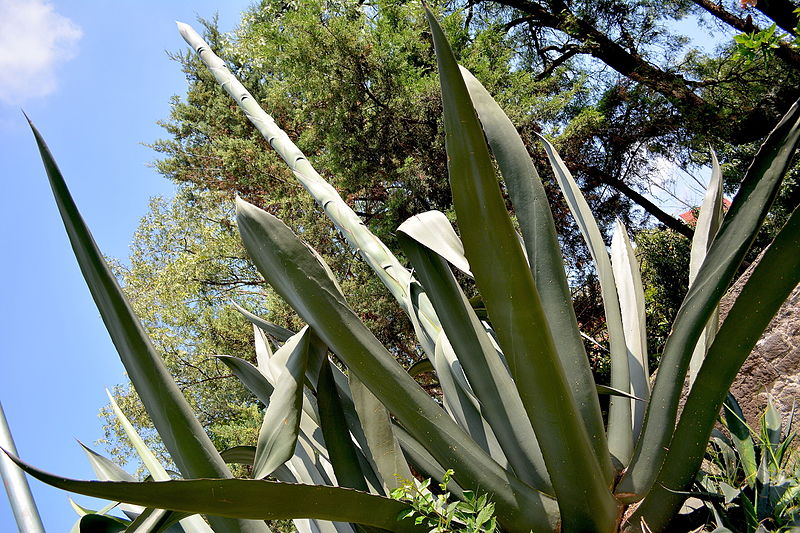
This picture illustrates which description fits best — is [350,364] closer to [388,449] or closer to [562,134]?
[388,449]

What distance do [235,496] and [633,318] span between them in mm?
901

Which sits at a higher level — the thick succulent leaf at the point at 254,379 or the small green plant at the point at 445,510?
the thick succulent leaf at the point at 254,379

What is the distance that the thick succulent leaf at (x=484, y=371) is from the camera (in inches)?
36.7

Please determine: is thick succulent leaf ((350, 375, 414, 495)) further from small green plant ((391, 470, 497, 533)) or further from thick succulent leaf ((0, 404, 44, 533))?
thick succulent leaf ((0, 404, 44, 533))

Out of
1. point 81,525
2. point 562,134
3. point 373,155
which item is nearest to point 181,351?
point 373,155

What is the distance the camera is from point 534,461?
3.04 feet

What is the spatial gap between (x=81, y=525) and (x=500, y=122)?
0.85m

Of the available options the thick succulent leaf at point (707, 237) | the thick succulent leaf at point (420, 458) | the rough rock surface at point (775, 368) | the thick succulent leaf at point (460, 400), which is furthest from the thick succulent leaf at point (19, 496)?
the rough rock surface at point (775, 368)

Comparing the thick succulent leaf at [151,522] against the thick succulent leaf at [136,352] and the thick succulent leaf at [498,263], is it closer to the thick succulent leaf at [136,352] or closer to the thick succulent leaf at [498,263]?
the thick succulent leaf at [136,352]

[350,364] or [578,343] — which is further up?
[350,364]

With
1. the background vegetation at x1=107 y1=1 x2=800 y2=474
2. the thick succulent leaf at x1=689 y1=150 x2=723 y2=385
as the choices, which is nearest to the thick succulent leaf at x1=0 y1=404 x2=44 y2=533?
the thick succulent leaf at x1=689 y1=150 x2=723 y2=385

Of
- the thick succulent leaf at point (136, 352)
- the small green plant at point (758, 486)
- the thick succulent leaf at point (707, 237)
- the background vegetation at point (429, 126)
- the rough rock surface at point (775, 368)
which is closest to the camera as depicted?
the thick succulent leaf at point (136, 352)

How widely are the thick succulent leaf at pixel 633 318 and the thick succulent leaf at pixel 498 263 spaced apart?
0.43 metres

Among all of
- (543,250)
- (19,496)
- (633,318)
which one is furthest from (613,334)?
(19,496)
